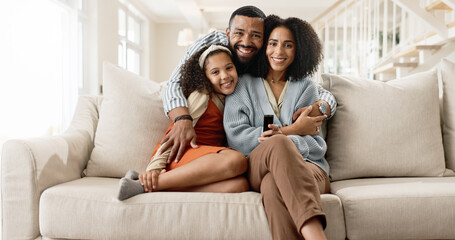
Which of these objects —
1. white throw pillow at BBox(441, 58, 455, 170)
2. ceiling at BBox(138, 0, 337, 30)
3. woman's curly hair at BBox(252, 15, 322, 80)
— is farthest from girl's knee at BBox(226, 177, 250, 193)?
ceiling at BBox(138, 0, 337, 30)

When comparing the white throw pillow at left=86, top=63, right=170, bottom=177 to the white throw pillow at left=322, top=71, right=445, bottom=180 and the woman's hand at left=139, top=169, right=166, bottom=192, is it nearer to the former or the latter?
the woman's hand at left=139, top=169, right=166, bottom=192

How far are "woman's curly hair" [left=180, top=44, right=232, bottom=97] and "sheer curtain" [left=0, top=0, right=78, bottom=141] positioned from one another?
5.93 feet

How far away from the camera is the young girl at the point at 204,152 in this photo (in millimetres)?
1481

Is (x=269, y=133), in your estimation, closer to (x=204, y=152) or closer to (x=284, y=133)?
(x=284, y=133)

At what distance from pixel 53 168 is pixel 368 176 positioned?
4.51 ft

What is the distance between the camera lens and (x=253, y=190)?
5.12 feet

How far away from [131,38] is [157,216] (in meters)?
7.02

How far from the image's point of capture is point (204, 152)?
1.57 metres

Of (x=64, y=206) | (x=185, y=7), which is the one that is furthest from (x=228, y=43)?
(x=185, y=7)

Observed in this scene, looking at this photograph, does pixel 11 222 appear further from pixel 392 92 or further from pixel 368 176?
pixel 392 92

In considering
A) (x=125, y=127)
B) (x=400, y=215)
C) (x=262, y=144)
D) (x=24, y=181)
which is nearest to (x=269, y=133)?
(x=262, y=144)

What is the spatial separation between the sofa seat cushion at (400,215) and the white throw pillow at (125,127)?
3.01 ft

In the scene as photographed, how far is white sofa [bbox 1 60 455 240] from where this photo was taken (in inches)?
54.2

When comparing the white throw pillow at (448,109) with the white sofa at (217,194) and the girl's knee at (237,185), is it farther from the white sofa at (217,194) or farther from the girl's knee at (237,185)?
the girl's knee at (237,185)
